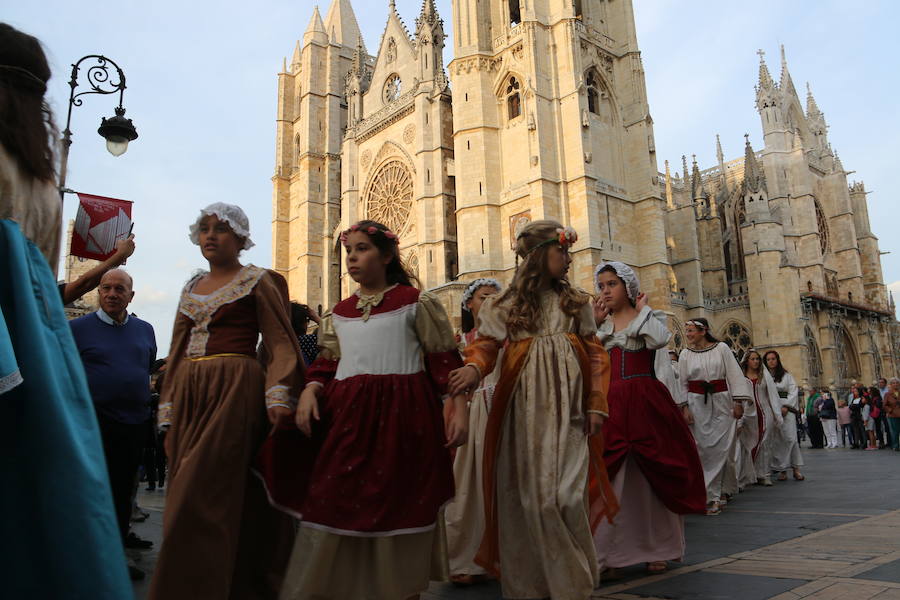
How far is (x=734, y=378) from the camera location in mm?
6070

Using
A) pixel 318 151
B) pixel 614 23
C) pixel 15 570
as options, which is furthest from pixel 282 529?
pixel 318 151

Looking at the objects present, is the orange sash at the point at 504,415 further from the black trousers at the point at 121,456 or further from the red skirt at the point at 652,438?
the black trousers at the point at 121,456

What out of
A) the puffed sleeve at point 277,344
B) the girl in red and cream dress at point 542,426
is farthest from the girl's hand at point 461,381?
the puffed sleeve at point 277,344

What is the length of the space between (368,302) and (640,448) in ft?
6.04

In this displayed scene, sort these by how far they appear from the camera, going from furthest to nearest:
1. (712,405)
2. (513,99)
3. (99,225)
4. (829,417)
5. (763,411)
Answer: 1. (513,99)
2. (829,417)
3. (763,411)
4. (712,405)
5. (99,225)

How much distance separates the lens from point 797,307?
84.7 ft

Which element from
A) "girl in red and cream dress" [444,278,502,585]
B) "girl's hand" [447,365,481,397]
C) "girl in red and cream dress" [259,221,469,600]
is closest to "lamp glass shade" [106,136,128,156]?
"girl in red and cream dress" [444,278,502,585]

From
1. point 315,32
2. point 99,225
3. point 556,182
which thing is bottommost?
point 99,225

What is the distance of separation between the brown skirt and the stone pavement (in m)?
0.80

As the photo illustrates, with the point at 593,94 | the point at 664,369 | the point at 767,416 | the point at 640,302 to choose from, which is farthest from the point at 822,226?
the point at 640,302

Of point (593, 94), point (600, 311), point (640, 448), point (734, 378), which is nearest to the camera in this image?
point (640, 448)

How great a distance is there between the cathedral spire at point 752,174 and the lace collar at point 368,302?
95.5 feet

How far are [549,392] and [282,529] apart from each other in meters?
1.30

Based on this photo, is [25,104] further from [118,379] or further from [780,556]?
[780,556]
